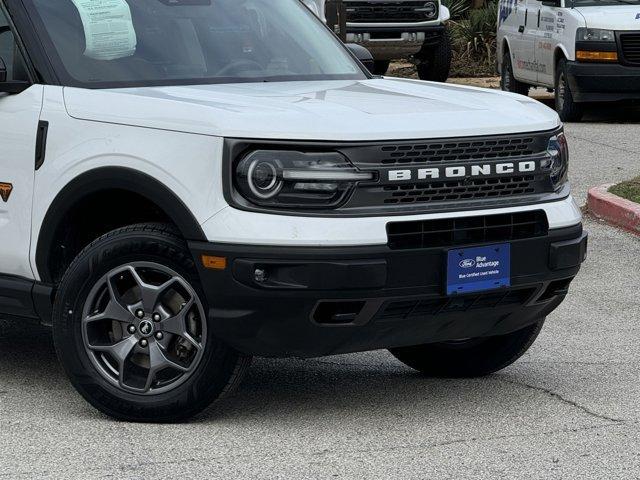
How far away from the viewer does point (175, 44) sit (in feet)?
20.5

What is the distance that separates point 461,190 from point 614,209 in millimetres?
5532

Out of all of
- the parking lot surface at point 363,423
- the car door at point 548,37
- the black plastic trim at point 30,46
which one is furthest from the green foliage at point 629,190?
the black plastic trim at point 30,46

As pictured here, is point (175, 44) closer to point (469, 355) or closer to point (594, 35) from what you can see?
point (469, 355)

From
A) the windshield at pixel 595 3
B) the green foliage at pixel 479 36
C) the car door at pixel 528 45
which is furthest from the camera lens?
the green foliage at pixel 479 36

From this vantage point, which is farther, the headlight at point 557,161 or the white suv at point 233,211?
the headlight at point 557,161

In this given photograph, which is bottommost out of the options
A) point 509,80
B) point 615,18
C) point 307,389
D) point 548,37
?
point 509,80

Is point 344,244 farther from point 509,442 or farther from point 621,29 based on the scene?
point 621,29

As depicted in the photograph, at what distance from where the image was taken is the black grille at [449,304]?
17.6 feet

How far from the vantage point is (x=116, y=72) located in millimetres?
5977

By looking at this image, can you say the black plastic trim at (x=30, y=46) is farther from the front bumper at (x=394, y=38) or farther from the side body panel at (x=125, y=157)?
the front bumper at (x=394, y=38)

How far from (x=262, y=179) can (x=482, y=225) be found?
83 centimetres

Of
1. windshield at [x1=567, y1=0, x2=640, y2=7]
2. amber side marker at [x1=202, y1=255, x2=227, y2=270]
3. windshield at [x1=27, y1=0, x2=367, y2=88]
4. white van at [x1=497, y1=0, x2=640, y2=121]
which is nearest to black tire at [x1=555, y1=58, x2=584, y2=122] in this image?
white van at [x1=497, y1=0, x2=640, y2=121]

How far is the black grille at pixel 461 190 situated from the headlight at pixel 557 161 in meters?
0.09

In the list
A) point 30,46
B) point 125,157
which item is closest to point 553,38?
point 30,46
